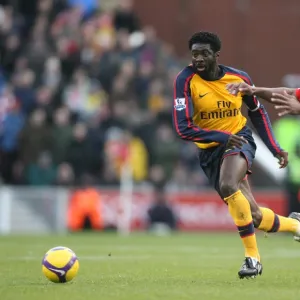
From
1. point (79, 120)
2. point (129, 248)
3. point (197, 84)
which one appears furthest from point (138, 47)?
point (197, 84)

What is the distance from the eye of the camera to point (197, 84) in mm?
10242

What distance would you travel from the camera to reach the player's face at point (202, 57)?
9984 millimetres

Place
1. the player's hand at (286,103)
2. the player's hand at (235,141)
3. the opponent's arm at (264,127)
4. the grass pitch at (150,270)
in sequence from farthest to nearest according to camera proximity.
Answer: the opponent's arm at (264,127) < the player's hand at (235,141) < the player's hand at (286,103) < the grass pitch at (150,270)

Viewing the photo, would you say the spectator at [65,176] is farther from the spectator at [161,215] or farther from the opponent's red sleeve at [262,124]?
the opponent's red sleeve at [262,124]

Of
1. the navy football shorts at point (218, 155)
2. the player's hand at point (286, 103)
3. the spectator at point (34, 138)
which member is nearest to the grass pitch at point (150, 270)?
the navy football shorts at point (218, 155)

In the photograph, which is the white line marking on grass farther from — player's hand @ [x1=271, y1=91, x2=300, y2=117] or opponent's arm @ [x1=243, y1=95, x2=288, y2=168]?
player's hand @ [x1=271, y1=91, x2=300, y2=117]

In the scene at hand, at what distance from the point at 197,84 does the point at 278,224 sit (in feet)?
5.42

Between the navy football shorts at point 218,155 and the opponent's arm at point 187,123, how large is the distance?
8.9 inches

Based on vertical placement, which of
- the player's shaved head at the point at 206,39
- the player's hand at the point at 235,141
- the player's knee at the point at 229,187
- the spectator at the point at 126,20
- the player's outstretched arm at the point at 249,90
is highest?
the spectator at the point at 126,20

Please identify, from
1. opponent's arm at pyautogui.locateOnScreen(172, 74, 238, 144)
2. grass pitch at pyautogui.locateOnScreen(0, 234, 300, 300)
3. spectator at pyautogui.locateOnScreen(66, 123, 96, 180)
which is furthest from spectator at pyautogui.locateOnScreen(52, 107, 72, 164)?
opponent's arm at pyautogui.locateOnScreen(172, 74, 238, 144)

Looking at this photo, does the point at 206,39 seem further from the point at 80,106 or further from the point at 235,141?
the point at 80,106

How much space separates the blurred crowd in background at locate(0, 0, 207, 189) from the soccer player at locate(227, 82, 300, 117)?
10814 mm

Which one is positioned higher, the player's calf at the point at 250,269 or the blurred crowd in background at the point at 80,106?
the blurred crowd in background at the point at 80,106

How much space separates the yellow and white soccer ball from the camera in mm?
8898
